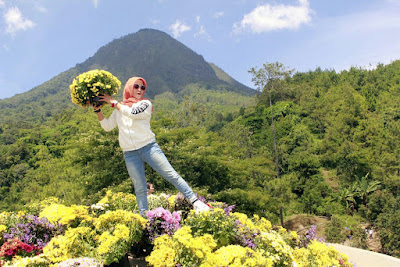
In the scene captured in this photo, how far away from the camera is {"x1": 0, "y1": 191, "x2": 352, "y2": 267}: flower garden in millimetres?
2781

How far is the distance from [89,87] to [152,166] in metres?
1.42

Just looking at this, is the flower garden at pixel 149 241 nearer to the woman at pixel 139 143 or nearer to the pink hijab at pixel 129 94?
the woman at pixel 139 143

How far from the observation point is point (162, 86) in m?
181

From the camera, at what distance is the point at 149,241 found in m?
3.51

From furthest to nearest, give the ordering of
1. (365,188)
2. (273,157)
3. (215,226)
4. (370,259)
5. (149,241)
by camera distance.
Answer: (273,157), (365,188), (370,259), (149,241), (215,226)

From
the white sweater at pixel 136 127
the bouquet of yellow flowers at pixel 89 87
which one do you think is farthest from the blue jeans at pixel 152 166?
the bouquet of yellow flowers at pixel 89 87

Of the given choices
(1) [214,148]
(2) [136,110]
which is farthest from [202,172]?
(2) [136,110]

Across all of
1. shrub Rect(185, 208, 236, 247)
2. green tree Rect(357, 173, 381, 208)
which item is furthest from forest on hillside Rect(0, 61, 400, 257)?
shrub Rect(185, 208, 236, 247)

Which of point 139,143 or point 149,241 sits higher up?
point 139,143

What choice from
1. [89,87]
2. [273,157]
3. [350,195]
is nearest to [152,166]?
[89,87]

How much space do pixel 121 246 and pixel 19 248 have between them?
1131 mm

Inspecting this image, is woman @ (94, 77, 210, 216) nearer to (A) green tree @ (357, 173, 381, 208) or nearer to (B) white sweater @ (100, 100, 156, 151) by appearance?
(B) white sweater @ (100, 100, 156, 151)

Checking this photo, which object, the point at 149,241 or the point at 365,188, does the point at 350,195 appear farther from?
the point at 149,241

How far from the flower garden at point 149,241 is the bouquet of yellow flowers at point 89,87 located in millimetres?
1505
